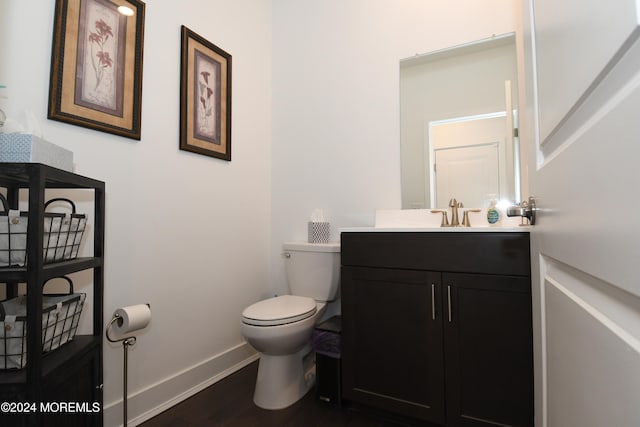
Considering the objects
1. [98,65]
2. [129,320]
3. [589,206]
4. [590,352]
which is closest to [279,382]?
[129,320]

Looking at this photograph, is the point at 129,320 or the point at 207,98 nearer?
the point at 129,320

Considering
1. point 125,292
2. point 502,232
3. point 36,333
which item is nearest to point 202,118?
point 125,292

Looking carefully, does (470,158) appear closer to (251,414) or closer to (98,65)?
(251,414)

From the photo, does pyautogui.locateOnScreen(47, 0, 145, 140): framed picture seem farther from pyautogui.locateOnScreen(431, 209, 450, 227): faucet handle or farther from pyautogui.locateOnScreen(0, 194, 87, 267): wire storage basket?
pyautogui.locateOnScreen(431, 209, 450, 227): faucet handle

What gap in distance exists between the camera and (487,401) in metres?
1.20

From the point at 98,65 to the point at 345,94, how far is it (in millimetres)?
1362

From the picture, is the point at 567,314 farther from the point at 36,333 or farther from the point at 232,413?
the point at 232,413

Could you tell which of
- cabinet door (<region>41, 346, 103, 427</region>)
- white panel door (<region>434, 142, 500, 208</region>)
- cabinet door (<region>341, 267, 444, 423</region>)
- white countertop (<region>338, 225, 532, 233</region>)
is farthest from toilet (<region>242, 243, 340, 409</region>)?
white panel door (<region>434, 142, 500, 208</region>)

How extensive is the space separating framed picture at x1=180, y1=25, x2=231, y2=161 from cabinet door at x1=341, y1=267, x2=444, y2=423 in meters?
1.09

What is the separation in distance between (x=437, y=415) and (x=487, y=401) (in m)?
0.21

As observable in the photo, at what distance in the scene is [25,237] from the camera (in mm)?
852

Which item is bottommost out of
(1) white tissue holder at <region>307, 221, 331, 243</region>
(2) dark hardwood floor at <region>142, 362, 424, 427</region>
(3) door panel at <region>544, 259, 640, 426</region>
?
(2) dark hardwood floor at <region>142, 362, 424, 427</region>

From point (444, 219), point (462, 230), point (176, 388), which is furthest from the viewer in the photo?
point (444, 219)

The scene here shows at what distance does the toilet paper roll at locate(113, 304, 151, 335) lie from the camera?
1.16 metres
